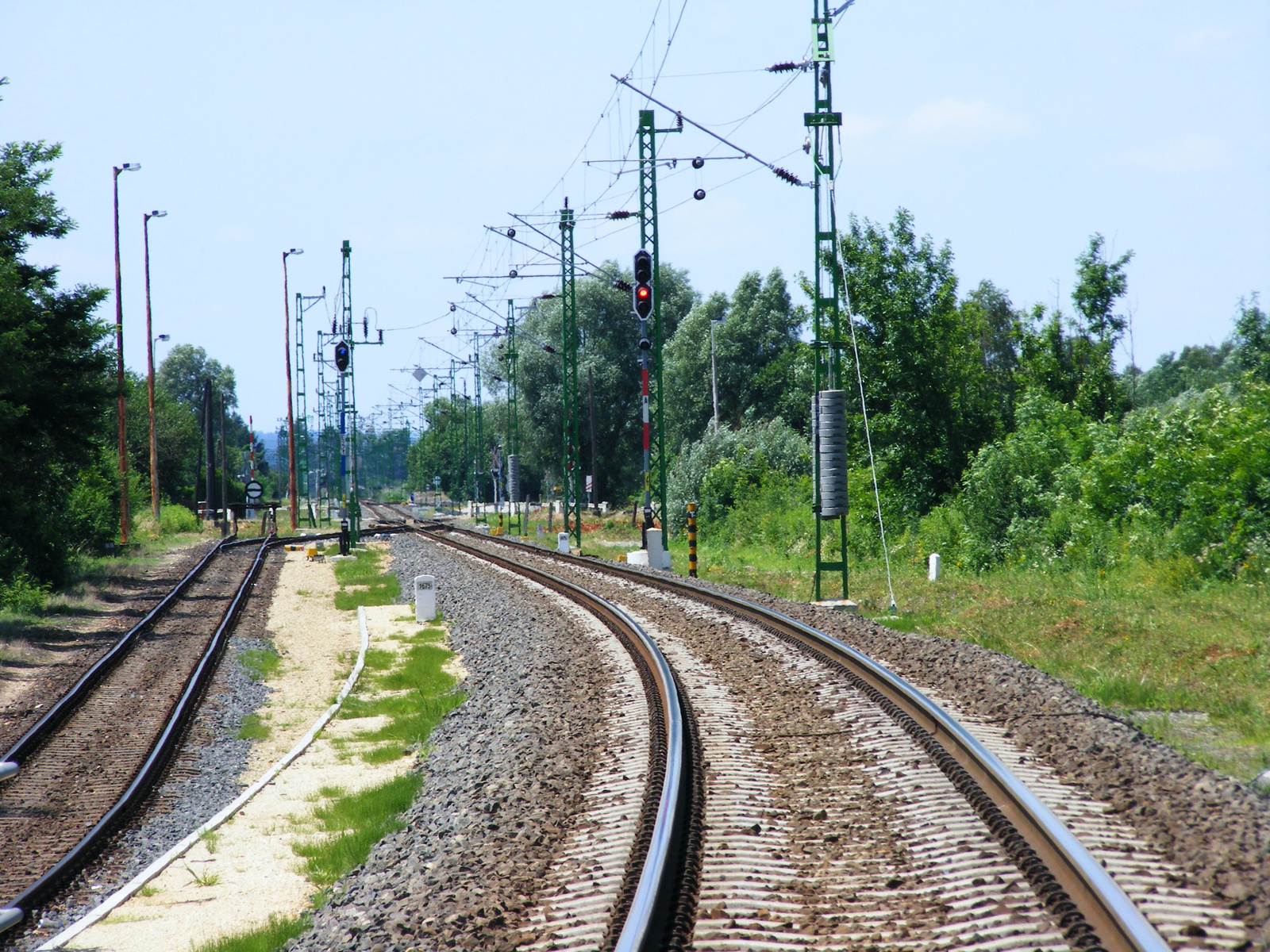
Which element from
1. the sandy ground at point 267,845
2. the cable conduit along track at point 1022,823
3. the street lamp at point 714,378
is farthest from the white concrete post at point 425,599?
the street lamp at point 714,378

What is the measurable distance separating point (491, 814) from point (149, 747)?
265 inches

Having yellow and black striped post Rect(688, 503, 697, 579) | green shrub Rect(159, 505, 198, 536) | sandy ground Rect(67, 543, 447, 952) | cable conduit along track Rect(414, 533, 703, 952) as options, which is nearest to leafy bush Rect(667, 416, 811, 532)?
yellow and black striped post Rect(688, 503, 697, 579)

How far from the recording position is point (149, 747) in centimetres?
1239

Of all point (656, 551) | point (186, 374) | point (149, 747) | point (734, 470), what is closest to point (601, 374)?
point (734, 470)

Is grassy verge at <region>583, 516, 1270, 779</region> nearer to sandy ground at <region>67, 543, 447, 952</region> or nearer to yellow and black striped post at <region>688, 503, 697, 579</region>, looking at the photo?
yellow and black striped post at <region>688, 503, 697, 579</region>

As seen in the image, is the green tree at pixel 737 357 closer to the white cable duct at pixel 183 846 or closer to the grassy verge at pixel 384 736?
the grassy verge at pixel 384 736

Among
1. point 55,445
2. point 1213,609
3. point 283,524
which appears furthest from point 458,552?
point 283,524

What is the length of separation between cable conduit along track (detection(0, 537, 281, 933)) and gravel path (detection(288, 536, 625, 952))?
1893mm

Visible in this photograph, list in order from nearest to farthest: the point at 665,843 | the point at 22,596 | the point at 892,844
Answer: the point at 665,843 → the point at 892,844 → the point at 22,596

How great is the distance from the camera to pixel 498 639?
16906 millimetres

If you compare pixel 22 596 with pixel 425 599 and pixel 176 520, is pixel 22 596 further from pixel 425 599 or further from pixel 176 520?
pixel 176 520

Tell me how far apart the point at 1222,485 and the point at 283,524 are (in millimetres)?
64965

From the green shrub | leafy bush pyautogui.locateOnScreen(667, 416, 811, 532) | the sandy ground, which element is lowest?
the sandy ground

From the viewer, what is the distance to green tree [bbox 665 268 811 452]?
212 feet
